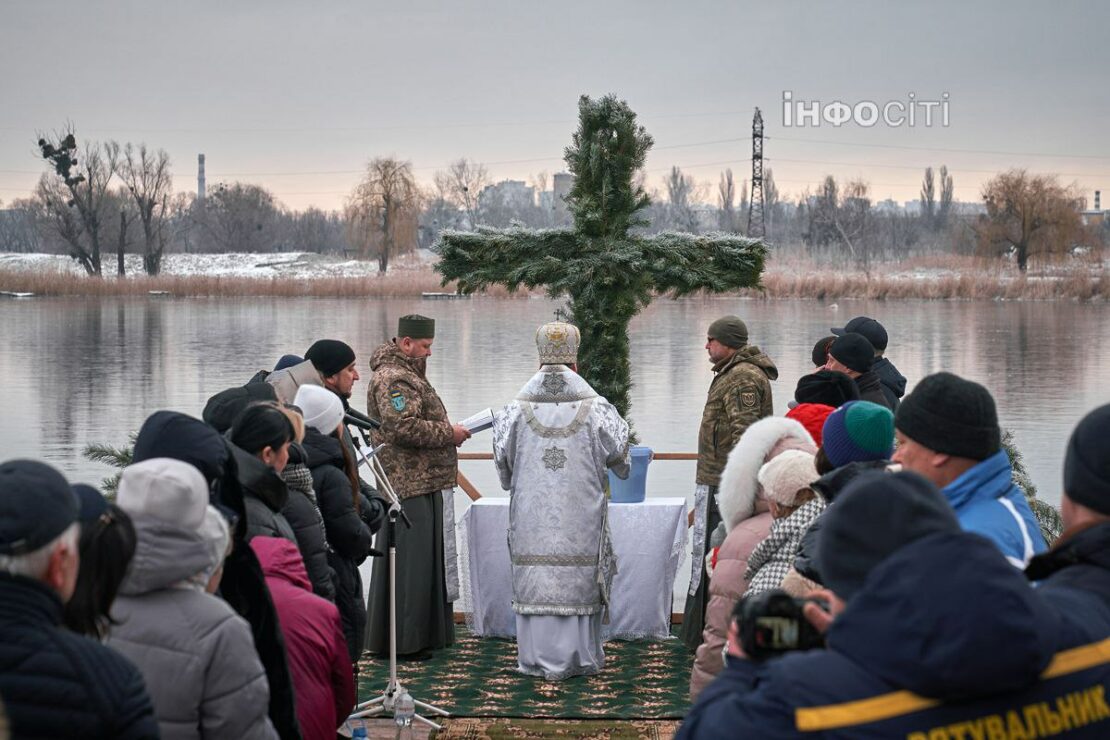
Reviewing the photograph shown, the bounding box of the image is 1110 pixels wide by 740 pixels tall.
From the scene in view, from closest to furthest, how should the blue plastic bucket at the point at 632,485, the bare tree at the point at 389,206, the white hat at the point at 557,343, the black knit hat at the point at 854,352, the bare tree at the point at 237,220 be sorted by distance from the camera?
the black knit hat at the point at 854,352
the white hat at the point at 557,343
the blue plastic bucket at the point at 632,485
the bare tree at the point at 389,206
the bare tree at the point at 237,220

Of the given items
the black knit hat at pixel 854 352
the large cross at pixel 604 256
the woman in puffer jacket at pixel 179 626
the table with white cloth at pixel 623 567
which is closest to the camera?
the woman in puffer jacket at pixel 179 626

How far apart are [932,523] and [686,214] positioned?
2667 inches

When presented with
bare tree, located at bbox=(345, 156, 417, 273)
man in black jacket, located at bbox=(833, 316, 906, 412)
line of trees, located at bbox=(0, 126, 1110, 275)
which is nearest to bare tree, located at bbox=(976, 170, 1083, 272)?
line of trees, located at bbox=(0, 126, 1110, 275)

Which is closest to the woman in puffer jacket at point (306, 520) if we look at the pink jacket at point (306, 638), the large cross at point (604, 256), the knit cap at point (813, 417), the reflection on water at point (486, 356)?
the pink jacket at point (306, 638)

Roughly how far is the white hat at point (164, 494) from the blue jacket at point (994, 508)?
5.31 feet

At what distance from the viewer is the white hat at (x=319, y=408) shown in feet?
16.6

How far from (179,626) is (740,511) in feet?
7.26

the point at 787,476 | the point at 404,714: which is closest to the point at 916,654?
the point at 787,476

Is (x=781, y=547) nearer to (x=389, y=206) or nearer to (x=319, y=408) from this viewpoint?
(x=319, y=408)

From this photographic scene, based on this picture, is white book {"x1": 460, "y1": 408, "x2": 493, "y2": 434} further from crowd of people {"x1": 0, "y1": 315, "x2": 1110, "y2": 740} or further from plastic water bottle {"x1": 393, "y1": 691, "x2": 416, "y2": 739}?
plastic water bottle {"x1": 393, "y1": 691, "x2": 416, "y2": 739}

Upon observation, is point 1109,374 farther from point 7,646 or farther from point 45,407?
point 7,646

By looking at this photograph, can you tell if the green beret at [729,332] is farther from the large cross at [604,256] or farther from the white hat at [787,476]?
the white hat at [787,476]

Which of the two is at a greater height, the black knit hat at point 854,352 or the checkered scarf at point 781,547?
the black knit hat at point 854,352

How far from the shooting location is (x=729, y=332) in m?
6.95
